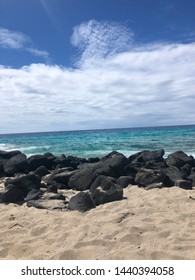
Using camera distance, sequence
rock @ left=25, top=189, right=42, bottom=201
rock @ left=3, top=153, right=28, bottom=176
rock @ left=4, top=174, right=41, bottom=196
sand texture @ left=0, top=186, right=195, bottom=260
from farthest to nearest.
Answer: rock @ left=3, top=153, right=28, bottom=176 < rock @ left=4, top=174, right=41, bottom=196 < rock @ left=25, top=189, right=42, bottom=201 < sand texture @ left=0, top=186, right=195, bottom=260

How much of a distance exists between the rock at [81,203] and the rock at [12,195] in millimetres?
1335

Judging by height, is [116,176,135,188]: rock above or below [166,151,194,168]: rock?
below

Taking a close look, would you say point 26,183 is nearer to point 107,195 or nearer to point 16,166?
point 107,195

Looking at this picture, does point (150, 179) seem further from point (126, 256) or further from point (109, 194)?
point (126, 256)

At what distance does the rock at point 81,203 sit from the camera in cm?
594

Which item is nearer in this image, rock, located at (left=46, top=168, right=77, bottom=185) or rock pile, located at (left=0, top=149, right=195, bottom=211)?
rock pile, located at (left=0, top=149, right=195, bottom=211)

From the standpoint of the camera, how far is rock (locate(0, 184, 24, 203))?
675 cm

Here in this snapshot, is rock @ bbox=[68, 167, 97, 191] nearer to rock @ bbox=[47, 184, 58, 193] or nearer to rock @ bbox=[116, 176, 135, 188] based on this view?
rock @ bbox=[47, 184, 58, 193]

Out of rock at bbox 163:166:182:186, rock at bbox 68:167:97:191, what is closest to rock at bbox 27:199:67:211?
rock at bbox 68:167:97:191

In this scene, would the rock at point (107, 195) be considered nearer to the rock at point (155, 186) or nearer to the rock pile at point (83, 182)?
the rock pile at point (83, 182)

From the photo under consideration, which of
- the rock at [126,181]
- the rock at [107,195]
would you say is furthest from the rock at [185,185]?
the rock at [107,195]

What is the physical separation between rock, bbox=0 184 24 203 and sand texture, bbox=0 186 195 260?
1.15 feet

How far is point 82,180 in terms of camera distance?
824 cm
